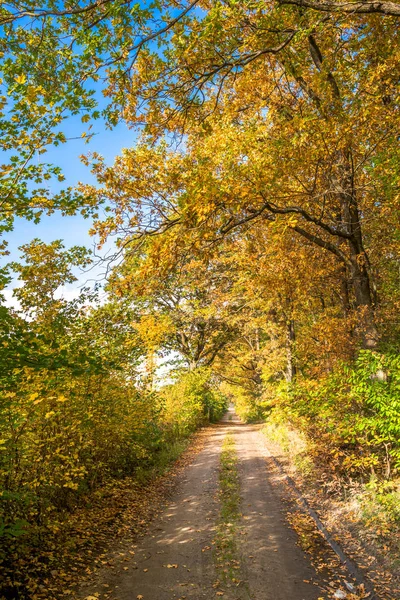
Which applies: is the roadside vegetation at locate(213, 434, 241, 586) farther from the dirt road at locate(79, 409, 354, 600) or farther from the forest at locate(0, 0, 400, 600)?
the forest at locate(0, 0, 400, 600)

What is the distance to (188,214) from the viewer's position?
613 centimetres

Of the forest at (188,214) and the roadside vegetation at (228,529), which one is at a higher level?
the forest at (188,214)

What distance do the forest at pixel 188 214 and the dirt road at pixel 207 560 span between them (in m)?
1.22

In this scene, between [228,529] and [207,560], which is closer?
[207,560]

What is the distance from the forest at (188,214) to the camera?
16.7 feet

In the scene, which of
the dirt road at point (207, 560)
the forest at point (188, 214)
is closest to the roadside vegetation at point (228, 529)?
the dirt road at point (207, 560)

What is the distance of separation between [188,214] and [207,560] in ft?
17.8

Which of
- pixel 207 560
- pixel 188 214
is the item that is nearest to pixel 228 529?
pixel 207 560

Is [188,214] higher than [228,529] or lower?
higher

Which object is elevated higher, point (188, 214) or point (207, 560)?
point (188, 214)

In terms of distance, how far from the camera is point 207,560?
5.80 metres

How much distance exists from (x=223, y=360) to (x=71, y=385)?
27807 mm

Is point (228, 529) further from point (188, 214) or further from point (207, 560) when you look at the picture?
point (188, 214)

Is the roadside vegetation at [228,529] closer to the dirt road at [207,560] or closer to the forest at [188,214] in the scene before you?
the dirt road at [207,560]
